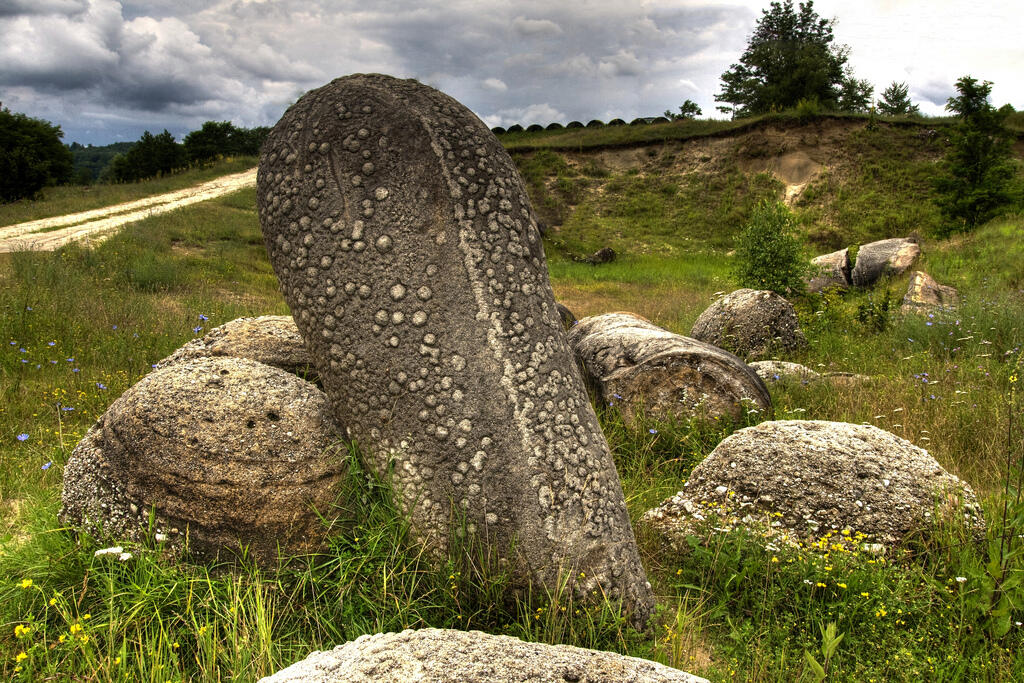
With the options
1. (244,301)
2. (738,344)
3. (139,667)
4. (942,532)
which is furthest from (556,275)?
(139,667)

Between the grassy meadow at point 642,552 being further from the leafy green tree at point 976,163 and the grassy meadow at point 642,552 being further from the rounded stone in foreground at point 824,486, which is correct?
the leafy green tree at point 976,163

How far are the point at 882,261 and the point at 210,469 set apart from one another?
14136 mm

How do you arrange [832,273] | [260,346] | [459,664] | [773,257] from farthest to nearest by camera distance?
1. [832,273]
2. [773,257]
3. [260,346]
4. [459,664]

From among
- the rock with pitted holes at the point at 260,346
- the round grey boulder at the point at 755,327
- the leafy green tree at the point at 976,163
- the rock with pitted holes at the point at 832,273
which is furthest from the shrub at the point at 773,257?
the rock with pitted holes at the point at 260,346

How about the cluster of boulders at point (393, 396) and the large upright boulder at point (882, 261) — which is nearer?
the cluster of boulders at point (393, 396)

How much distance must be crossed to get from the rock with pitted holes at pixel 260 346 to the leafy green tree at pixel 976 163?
17479mm

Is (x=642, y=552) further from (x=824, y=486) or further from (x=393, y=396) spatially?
(x=393, y=396)

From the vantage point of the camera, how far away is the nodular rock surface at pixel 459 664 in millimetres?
1479

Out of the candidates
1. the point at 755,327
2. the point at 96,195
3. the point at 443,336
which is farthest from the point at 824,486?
the point at 96,195

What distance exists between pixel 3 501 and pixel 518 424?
3.13 m

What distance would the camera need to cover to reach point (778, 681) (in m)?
2.33

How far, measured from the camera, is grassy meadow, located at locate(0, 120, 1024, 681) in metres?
2.26

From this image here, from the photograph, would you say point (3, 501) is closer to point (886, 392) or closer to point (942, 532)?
point (942, 532)

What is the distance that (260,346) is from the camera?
3.69 metres
